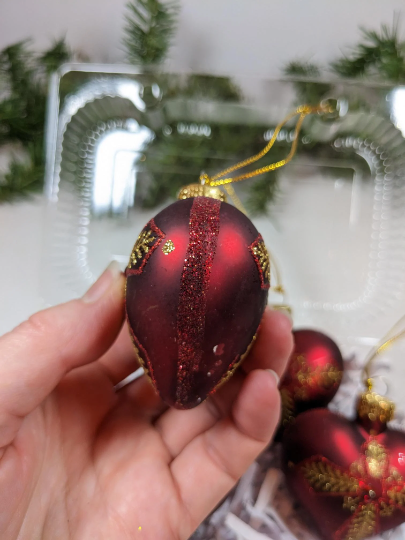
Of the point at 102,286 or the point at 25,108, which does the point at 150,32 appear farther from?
the point at 102,286

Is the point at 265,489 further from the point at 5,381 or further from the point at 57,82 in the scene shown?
the point at 57,82

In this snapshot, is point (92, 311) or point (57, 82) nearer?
point (92, 311)

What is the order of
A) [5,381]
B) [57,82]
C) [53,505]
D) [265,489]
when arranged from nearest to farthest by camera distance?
[5,381] < [53,505] < [265,489] < [57,82]

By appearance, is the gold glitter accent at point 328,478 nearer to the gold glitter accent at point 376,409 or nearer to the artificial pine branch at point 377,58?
the gold glitter accent at point 376,409

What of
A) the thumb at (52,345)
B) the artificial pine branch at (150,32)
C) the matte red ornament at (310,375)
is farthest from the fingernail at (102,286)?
the artificial pine branch at (150,32)

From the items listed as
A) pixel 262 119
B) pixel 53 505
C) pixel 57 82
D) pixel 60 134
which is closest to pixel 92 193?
pixel 60 134

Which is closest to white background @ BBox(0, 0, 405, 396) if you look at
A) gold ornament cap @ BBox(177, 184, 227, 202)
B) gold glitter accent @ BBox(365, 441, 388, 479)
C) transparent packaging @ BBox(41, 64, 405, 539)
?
transparent packaging @ BBox(41, 64, 405, 539)

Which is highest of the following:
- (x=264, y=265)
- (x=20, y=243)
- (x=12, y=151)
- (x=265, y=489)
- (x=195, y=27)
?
(x=195, y=27)
